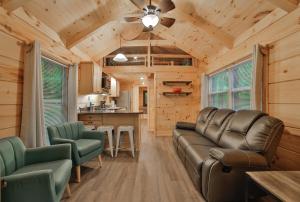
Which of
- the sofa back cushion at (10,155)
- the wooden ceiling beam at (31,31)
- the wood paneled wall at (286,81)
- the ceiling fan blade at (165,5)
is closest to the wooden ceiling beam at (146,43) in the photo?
the wooden ceiling beam at (31,31)

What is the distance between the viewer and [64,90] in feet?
14.6

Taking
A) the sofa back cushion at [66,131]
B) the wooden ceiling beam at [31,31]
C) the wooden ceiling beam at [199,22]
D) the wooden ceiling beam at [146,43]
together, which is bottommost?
the sofa back cushion at [66,131]

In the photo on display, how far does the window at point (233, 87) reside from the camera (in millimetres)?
3945

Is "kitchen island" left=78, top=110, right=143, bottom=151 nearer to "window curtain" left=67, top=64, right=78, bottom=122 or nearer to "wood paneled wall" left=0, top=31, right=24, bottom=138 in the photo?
"window curtain" left=67, top=64, right=78, bottom=122

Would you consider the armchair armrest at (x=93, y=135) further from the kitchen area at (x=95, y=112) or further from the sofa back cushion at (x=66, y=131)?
the kitchen area at (x=95, y=112)

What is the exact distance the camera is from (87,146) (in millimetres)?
3137

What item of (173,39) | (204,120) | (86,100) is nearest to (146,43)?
(173,39)

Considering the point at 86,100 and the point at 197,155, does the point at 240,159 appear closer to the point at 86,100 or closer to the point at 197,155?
the point at 197,155

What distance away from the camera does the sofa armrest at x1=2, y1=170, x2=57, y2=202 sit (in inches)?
64.4

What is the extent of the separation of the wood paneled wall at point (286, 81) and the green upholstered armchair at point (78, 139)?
9.40ft

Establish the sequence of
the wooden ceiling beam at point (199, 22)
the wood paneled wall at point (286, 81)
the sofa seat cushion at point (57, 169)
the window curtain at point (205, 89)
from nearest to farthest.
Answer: the sofa seat cushion at point (57, 169) → the wood paneled wall at point (286, 81) → the wooden ceiling beam at point (199, 22) → the window curtain at point (205, 89)

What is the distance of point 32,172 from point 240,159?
2.06m

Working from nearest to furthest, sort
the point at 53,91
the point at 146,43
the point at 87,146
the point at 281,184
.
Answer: the point at 281,184 → the point at 87,146 → the point at 53,91 → the point at 146,43

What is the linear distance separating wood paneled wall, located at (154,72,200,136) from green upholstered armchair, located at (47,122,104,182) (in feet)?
10.8
